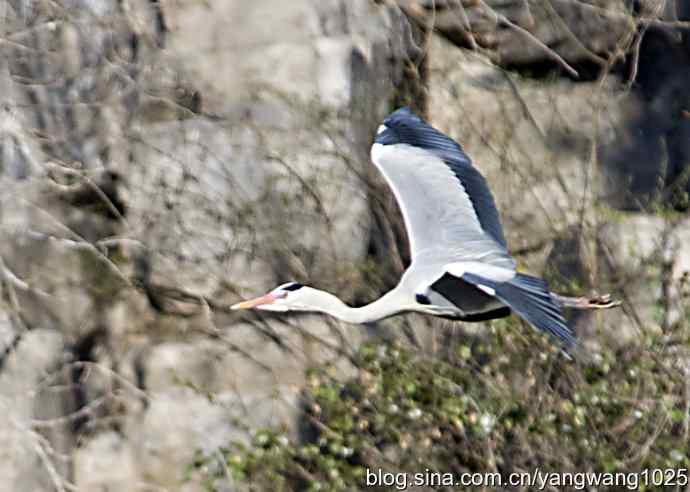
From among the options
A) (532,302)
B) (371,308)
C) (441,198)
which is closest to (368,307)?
(371,308)

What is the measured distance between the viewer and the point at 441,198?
15.0 feet

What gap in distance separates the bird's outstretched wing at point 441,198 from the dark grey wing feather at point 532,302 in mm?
310

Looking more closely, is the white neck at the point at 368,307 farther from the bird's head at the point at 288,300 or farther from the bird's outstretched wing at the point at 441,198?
the bird's outstretched wing at the point at 441,198

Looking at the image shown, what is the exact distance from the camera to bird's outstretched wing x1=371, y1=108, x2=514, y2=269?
4539 mm

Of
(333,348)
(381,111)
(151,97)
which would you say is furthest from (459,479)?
(151,97)

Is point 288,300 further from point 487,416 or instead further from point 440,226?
point 487,416

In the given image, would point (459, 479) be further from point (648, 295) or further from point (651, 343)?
point (648, 295)

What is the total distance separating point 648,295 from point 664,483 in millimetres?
1212

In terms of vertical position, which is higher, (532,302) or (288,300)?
(532,302)

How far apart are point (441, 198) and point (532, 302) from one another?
2.21ft

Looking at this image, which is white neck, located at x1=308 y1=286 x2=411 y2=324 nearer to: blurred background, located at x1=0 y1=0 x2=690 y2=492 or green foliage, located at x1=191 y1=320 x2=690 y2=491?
green foliage, located at x1=191 y1=320 x2=690 y2=491

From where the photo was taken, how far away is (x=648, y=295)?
5.84m

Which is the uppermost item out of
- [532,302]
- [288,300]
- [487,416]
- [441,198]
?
[441,198]

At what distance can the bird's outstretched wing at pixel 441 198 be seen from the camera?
4539 millimetres
